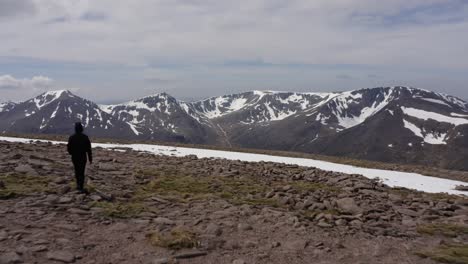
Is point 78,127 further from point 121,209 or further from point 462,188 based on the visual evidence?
point 462,188

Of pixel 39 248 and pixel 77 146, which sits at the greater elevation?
pixel 77 146

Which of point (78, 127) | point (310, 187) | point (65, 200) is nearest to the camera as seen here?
point (65, 200)

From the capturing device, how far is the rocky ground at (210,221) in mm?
12883

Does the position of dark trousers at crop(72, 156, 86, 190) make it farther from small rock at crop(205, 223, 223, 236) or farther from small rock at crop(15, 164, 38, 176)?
small rock at crop(205, 223, 223, 236)

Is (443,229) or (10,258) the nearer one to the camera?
→ (10,258)

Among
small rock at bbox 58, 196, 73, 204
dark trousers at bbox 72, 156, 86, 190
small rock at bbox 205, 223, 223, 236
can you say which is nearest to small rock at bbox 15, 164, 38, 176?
dark trousers at bbox 72, 156, 86, 190

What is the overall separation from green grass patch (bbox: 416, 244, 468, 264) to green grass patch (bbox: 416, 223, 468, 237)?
5.52 feet

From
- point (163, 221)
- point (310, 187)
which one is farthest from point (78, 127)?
point (310, 187)

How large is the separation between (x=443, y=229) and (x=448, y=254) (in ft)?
11.7

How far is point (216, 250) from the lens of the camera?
528 inches

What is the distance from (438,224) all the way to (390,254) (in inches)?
210

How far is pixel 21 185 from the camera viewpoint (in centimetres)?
1967

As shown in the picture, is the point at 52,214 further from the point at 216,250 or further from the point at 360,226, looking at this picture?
the point at 360,226

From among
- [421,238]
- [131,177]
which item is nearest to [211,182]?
[131,177]
